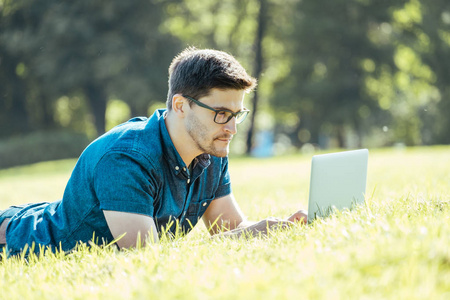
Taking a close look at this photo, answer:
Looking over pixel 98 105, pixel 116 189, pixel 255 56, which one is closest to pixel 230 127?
pixel 116 189

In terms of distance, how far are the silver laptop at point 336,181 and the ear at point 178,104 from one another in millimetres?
981

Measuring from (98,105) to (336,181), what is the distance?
26.9 meters

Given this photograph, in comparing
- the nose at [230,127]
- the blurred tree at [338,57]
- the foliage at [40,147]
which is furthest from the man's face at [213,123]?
the blurred tree at [338,57]

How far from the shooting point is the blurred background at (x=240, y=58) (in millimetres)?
26625

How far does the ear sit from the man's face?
7cm

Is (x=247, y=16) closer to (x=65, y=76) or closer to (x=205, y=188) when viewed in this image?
(x=65, y=76)

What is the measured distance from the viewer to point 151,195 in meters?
3.38

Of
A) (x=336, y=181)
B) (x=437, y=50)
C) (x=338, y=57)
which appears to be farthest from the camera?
(x=338, y=57)

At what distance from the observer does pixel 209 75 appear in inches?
138

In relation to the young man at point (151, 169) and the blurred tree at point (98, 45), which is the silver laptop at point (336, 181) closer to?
the young man at point (151, 169)

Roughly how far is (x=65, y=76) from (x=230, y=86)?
25.2 meters

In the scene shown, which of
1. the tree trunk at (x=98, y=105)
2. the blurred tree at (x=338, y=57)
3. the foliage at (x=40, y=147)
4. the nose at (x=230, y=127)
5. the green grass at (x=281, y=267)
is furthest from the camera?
the blurred tree at (x=338, y=57)

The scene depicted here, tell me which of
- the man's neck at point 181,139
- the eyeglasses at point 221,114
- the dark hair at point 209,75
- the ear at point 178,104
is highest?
the dark hair at point 209,75

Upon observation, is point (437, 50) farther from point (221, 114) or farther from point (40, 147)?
point (221, 114)
